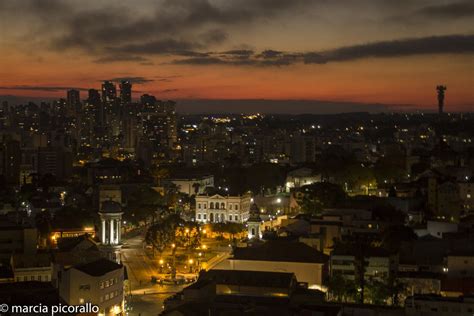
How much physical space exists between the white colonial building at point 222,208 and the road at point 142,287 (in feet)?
15.9

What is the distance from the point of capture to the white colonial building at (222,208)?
21.3 meters

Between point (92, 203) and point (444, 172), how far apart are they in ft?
38.6

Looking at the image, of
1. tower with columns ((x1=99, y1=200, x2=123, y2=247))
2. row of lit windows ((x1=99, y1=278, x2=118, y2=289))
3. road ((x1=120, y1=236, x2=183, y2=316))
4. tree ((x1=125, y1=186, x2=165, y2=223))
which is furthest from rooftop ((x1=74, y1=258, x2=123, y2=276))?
tree ((x1=125, y1=186, x2=165, y2=223))

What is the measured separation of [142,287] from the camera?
12852 mm

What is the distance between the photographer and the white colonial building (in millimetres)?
21266

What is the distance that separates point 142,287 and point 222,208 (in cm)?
868

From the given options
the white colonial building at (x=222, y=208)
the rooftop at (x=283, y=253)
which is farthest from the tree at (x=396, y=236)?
the white colonial building at (x=222, y=208)

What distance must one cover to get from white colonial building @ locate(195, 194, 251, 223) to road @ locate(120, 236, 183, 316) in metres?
4.84

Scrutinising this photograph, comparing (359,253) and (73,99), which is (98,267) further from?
(73,99)

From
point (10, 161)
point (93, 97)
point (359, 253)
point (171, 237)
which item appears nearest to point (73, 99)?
point (93, 97)

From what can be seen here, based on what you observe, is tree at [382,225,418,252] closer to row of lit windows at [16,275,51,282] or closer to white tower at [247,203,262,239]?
white tower at [247,203,262,239]

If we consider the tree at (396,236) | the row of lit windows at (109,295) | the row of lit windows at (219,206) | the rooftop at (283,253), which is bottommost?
the row of lit windows at (219,206)

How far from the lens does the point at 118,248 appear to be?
44.3 feet

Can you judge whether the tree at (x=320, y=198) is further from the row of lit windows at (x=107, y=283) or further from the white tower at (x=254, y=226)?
the row of lit windows at (x=107, y=283)
